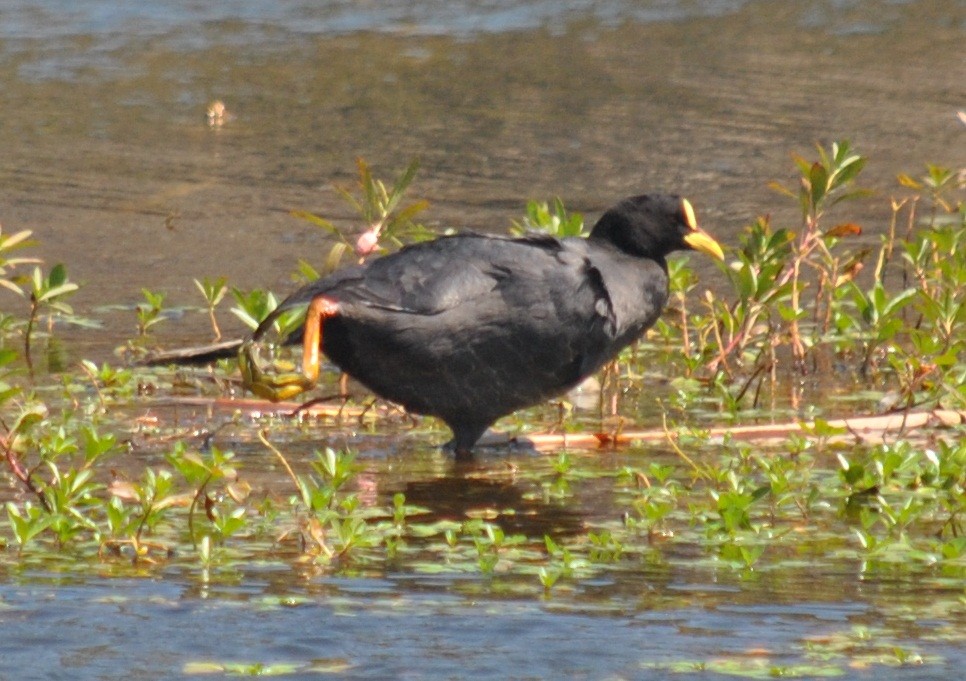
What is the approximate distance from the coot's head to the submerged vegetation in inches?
14.3

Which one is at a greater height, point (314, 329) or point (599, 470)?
point (314, 329)

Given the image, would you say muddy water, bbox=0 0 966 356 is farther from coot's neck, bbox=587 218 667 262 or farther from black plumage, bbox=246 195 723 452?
coot's neck, bbox=587 218 667 262

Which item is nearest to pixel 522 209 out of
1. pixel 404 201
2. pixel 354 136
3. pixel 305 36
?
pixel 404 201

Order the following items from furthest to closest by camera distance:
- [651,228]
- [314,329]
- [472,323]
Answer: [651,228] < [472,323] < [314,329]

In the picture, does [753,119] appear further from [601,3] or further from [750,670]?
[750,670]

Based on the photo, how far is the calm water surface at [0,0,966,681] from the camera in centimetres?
395

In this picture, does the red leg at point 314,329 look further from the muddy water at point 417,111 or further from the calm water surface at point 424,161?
the muddy water at point 417,111

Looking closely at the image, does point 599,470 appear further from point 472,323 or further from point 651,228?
point 651,228

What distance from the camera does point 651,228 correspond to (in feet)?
21.0

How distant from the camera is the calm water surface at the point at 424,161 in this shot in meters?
3.95

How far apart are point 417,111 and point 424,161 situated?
1083mm

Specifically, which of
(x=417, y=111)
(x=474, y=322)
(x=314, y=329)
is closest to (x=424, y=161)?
(x=417, y=111)

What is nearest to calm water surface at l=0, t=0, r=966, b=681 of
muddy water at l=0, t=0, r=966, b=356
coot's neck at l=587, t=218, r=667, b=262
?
muddy water at l=0, t=0, r=966, b=356

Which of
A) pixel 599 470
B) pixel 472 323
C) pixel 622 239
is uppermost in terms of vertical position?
pixel 622 239
